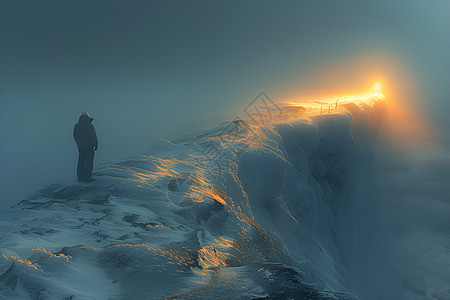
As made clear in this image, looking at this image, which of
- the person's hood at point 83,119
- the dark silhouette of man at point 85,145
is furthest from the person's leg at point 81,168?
the person's hood at point 83,119

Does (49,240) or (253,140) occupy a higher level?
(253,140)

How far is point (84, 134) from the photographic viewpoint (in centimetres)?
787

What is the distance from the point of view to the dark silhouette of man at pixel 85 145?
25.5 ft

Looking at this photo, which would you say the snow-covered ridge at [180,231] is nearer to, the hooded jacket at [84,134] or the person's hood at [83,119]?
the hooded jacket at [84,134]

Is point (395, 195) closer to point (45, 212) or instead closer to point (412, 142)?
point (412, 142)

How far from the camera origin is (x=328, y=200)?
1980 centimetres

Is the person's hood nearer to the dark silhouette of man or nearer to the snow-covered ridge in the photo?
the dark silhouette of man

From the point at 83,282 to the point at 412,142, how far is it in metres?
74.0

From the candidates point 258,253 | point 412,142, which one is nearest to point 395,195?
point 412,142

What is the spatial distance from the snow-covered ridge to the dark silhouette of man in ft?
1.14

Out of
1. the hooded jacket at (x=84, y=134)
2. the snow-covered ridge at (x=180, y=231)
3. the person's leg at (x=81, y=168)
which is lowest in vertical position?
the snow-covered ridge at (x=180, y=231)

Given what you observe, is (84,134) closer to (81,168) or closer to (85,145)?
(85,145)

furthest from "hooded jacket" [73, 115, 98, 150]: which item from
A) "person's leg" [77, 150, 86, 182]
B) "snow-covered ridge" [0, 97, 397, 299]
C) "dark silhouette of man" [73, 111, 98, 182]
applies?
"snow-covered ridge" [0, 97, 397, 299]

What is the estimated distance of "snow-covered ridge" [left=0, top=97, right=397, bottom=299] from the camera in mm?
3812
